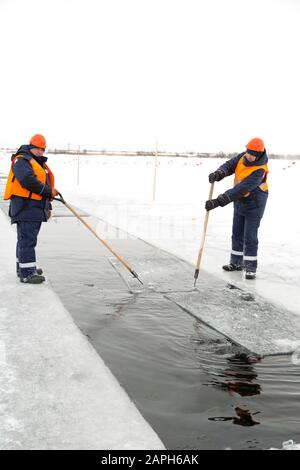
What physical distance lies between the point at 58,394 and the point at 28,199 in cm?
301

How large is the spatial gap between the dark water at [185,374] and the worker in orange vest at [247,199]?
5.23 ft

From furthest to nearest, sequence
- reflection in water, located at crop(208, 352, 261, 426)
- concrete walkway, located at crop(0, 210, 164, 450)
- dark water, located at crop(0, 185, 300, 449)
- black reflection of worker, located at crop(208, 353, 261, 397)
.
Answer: black reflection of worker, located at crop(208, 353, 261, 397) → reflection in water, located at crop(208, 352, 261, 426) → dark water, located at crop(0, 185, 300, 449) → concrete walkway, located at crop(0, 210, 164, 450)

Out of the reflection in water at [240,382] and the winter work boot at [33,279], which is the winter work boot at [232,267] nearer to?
the winter work boot at [33,279]

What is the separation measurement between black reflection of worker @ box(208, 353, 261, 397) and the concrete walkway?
677mm

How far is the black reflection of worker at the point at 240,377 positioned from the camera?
9.70 ft

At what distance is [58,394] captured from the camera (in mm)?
2684

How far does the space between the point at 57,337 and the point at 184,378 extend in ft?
3.51

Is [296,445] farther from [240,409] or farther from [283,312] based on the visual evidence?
[283,312]

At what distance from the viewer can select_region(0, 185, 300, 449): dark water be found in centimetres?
247

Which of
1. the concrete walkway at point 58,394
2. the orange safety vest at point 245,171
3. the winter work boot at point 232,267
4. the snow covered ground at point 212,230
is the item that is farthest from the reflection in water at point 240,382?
the orange safety vest at point 245,171

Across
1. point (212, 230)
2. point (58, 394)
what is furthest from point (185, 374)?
point (212, 230)

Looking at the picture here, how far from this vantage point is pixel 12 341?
3.48m

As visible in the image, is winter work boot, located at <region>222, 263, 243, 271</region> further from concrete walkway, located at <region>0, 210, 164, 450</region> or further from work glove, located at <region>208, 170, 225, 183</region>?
concrete walkway, located at <region>0, 210, 164, 450</region>

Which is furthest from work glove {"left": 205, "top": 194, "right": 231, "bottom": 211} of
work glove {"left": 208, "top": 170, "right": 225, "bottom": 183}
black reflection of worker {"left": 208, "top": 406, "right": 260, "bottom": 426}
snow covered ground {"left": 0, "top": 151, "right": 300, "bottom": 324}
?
black reflection of worker {"left": 208, "top": 406, "right": 260, "bottom": 426}
